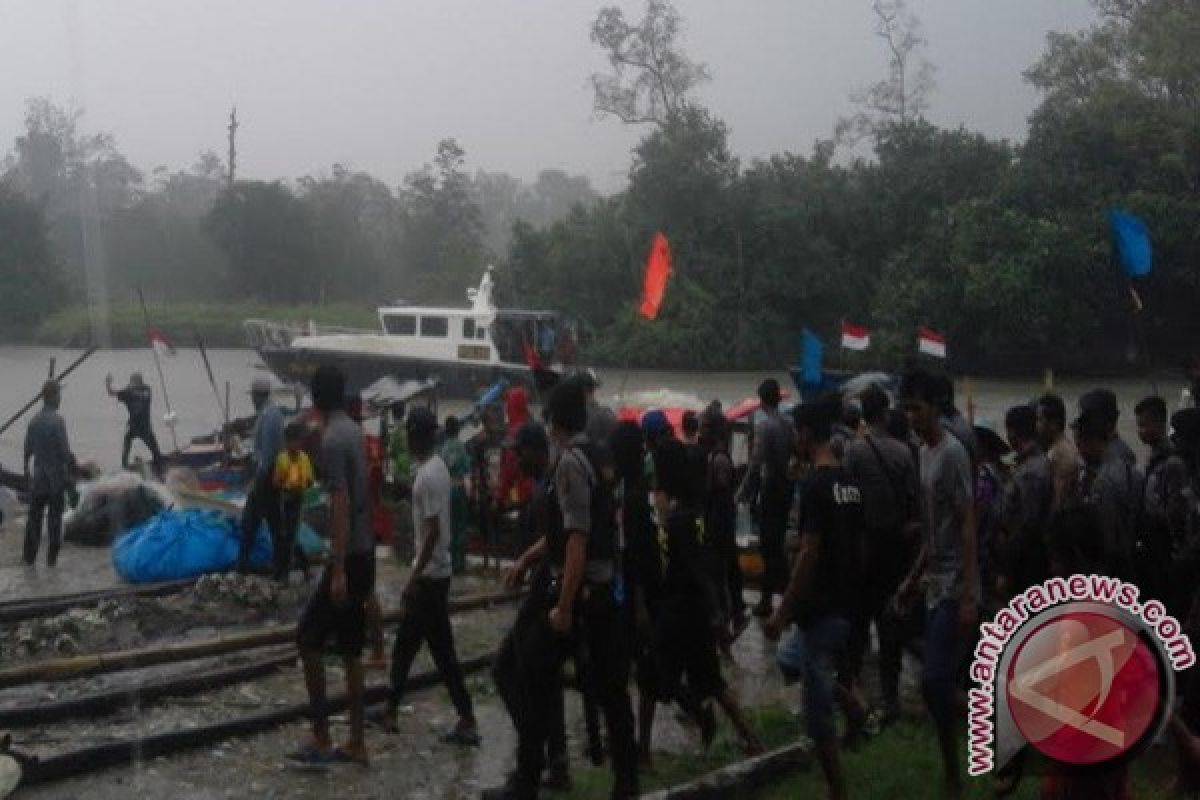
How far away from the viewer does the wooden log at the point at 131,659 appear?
25.8 feet

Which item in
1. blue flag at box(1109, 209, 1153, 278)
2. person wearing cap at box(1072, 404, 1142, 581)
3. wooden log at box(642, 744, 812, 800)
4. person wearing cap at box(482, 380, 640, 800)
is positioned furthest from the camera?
blue flag at box(1109, 209, 1153, 278)

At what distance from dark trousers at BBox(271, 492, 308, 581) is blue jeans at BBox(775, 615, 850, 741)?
19.9 ft

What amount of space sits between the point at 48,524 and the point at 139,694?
543 cm

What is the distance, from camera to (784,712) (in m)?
8.04

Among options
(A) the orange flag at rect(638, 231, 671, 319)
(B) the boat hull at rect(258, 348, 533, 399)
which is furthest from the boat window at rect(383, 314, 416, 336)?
(A) the orange flag at rect(638, 231, 671, 319)

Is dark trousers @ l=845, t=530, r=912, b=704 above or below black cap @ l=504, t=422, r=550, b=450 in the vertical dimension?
below

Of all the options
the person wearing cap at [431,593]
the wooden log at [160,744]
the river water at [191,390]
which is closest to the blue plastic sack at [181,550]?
the wooden log at [160,744]

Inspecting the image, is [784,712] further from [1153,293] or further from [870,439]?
[1153,293]

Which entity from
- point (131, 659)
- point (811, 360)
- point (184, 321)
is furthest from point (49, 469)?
point (184, 321)

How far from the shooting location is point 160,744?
7195 mm

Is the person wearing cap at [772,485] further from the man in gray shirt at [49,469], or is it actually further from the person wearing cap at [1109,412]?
the man in gray shirt at [49,469]

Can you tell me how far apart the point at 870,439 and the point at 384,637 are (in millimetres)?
3410

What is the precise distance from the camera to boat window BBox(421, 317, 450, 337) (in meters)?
34.8

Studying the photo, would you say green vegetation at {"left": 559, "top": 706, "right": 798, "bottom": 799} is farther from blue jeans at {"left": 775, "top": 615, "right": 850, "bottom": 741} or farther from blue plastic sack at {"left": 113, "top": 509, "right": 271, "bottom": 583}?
blue plastic sack at {"left": 113, "top": 509, "right": 271, "bottom": 583}
